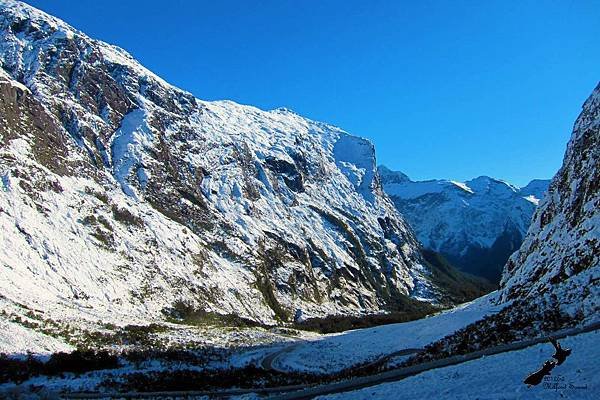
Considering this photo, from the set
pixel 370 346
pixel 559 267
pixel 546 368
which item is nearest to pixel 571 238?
pixel 559 267

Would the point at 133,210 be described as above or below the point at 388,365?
above

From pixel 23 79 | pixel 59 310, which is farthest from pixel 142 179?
pixel 59 310

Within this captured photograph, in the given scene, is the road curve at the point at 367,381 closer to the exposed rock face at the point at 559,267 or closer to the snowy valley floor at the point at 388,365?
the snowy valley floor at the point at 388,365

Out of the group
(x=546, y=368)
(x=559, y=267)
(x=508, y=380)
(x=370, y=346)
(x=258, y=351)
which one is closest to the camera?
(x=546, y=368)

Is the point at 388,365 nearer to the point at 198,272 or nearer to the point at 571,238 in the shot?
the point at 571,238

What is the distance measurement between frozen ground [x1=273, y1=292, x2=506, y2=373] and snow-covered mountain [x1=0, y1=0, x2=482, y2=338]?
2675 centimetres

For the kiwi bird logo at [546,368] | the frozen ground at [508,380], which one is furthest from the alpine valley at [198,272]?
the kiwi bird logo at [546,368]

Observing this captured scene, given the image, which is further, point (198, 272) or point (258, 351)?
point (198, 272)

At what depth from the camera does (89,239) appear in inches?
3639

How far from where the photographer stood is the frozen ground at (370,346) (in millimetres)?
49750

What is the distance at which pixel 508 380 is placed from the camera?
16.3 meters

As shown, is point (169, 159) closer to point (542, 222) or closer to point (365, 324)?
point (365, 324)

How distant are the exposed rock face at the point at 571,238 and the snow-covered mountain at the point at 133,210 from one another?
4842 centimetres

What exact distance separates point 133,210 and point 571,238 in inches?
3559
